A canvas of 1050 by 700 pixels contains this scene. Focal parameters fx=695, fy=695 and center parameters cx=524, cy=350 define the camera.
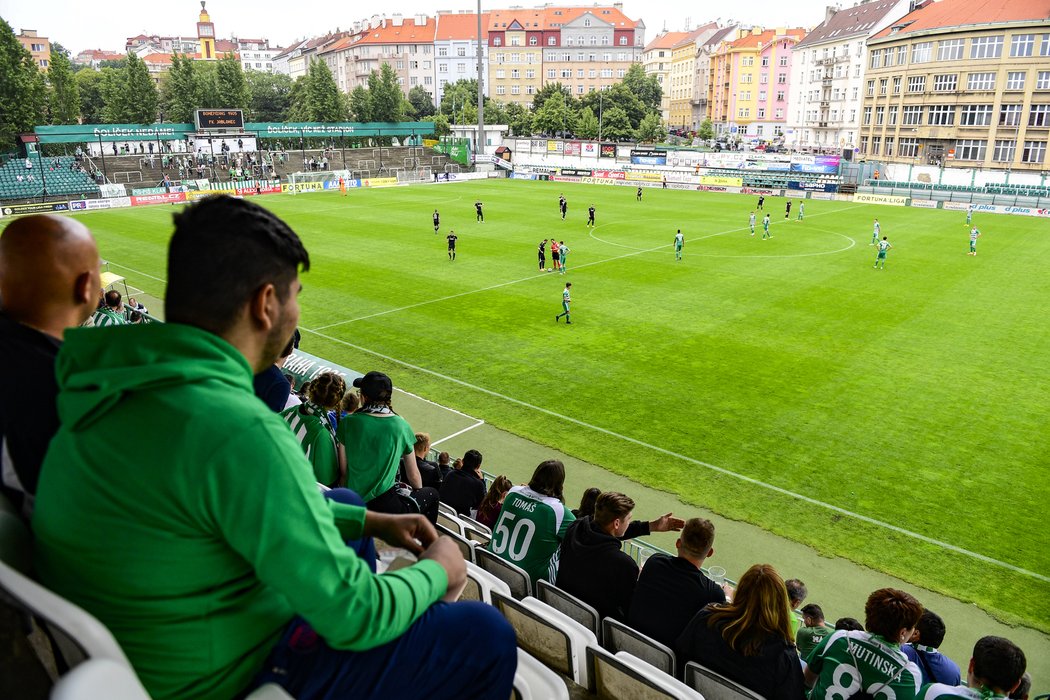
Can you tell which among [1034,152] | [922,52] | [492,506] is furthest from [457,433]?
[922,52]

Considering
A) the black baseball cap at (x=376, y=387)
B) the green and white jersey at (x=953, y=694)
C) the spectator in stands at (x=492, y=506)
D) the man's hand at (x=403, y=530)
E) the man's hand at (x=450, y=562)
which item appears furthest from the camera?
the spectator in stands at (x=492, y=506)

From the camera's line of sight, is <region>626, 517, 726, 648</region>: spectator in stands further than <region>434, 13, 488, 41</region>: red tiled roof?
No

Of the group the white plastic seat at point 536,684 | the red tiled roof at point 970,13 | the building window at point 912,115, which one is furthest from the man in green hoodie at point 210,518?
the building window at point 912,115

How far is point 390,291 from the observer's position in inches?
1008

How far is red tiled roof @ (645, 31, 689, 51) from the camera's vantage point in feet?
489

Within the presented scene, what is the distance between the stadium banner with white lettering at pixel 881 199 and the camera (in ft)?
169

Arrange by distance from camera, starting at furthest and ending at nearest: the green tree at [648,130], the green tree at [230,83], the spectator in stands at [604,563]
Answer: the green tree at [648,130] < the green tree at [230,83] < the spectator in stands at [604,563]

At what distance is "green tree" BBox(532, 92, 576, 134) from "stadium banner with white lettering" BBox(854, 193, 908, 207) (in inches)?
2124

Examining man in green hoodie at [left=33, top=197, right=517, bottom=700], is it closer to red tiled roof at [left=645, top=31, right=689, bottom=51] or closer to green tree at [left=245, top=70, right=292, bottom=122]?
green tree at [left=245, top=70, right=292, bottom=122]

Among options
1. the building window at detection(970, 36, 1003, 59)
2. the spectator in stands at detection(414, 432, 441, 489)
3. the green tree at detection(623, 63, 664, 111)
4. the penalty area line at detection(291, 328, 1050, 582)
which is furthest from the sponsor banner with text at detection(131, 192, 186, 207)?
the green tree at detection(623, 63, 664, 111)

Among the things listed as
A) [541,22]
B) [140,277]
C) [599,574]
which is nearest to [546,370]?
[599,574]

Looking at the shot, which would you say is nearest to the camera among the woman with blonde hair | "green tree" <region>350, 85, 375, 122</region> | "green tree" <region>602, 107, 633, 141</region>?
the woman with blonde hair

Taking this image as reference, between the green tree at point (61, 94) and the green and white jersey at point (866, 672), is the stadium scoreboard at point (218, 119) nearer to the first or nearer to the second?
the green tree at point (61, 94)

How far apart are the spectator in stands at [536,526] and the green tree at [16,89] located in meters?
69.1
